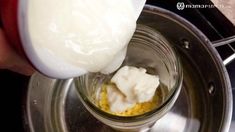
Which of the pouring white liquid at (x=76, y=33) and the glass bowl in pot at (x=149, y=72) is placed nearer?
the pouring white liquid at (x=76, y=33)

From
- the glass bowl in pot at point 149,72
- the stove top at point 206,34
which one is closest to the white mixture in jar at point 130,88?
the glass bowl in pot at point 149,72

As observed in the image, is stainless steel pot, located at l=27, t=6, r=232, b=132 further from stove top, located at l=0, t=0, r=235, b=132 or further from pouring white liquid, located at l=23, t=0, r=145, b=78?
pouring white liquid, located at l=23, t=0, r=145, b=78

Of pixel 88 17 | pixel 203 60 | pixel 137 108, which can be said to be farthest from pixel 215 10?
pixel 88 17

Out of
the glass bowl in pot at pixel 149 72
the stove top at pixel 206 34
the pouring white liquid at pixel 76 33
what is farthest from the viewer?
the stove top at pixel 206 34

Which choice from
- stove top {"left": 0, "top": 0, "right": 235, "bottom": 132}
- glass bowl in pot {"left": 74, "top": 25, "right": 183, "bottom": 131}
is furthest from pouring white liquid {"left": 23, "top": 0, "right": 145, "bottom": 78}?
stove top {"left": 0, "top": 0, "right": 235, "bottom": 132}

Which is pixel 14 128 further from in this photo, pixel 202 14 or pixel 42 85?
pixel 202 14

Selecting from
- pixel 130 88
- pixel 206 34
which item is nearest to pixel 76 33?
pixel 130 88

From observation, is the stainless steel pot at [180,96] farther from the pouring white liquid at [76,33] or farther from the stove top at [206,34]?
the pouring white liquid at [76,33]
